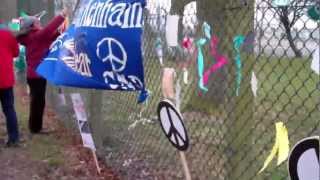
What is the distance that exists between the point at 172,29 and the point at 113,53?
47 centimetres

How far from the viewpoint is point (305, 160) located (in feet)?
7.95

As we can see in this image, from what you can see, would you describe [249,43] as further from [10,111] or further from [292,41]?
[10,111]

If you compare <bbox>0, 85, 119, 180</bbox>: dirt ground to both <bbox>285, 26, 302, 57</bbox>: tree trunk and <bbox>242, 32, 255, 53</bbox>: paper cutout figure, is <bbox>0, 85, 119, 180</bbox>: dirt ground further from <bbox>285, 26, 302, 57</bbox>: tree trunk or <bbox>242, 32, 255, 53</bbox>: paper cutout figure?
<bbox>285, 26, 302, 57</bbox>: tree trunk

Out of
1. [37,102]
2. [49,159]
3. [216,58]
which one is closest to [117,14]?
[216,58]

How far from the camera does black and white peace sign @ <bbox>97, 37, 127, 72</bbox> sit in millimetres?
4172

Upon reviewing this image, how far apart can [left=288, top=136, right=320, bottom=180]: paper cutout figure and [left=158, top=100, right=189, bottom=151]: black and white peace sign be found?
1421 mm

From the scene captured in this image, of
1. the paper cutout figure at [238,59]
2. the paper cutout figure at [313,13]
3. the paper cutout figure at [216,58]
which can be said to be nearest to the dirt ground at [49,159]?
the paper cutout figure at [216,58]

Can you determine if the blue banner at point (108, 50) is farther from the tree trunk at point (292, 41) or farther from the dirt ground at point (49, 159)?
the dirt ground at point (49, 159)

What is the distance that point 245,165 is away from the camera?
3.89 metres

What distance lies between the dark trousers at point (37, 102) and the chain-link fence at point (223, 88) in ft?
6.73

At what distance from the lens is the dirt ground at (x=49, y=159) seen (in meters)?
6.22

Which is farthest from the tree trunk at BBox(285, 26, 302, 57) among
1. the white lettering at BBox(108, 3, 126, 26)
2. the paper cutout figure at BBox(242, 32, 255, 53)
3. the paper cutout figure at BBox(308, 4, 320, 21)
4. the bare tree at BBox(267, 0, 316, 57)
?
the white lettering at BBox(108, 3, 126, 26)

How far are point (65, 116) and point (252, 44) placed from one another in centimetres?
540

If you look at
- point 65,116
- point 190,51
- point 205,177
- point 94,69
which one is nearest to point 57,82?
point 94,69
